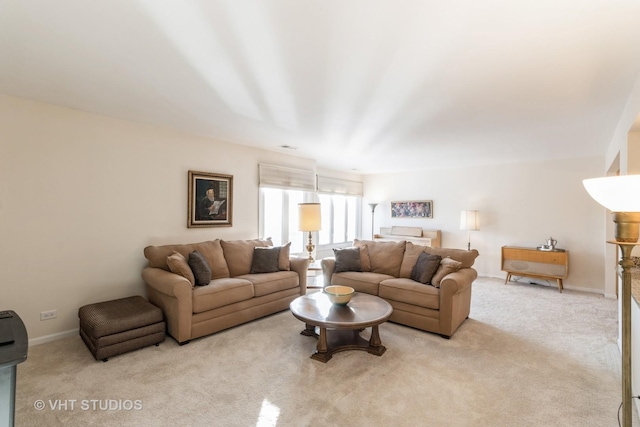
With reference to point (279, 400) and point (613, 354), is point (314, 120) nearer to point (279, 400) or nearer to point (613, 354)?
point (279, 400)

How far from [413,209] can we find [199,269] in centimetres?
532

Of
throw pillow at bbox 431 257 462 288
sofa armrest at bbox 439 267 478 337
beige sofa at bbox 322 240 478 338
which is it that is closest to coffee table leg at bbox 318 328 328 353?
A: beige sofa at bbox 322 240 478 338

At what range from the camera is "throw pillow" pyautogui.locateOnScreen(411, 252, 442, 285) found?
355 centimetres

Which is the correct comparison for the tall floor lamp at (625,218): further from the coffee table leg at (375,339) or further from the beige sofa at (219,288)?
the beige sofa at (219,288)

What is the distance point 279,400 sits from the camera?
6.84ft

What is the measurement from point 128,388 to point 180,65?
2.48 metres

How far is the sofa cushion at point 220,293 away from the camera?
307 cm

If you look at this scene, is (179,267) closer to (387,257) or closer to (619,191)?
(387,257)

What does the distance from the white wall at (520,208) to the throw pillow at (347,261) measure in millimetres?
3347

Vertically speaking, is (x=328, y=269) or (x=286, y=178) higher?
(x=286, y=178)

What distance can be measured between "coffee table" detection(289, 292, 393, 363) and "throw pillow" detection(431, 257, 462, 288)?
0.74 meters

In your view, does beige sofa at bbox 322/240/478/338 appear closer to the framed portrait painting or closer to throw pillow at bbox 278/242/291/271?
throw pillow at bbox 278/242/291/271

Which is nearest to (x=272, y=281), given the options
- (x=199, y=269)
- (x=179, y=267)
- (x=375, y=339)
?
(x=199, y=269)

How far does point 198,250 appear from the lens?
3.80 m
